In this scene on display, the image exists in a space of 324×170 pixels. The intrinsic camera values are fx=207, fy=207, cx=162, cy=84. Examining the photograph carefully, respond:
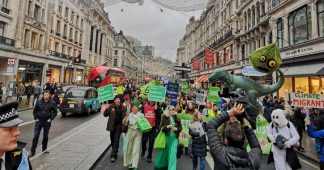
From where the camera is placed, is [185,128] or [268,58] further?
[185,128]

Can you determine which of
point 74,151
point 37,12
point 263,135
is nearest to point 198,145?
point 263,135

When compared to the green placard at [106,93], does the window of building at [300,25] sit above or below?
above

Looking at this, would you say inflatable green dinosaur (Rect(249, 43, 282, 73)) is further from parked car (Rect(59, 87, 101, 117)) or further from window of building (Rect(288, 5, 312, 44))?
window of building (Rect(288, 5, 312, 44))

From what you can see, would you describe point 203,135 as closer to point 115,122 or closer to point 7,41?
point 115,122

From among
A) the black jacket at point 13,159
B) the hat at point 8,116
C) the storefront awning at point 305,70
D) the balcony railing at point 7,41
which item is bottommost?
the black jacket at point 13,159

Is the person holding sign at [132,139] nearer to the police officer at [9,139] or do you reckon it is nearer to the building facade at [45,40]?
the police officer at [9,139]

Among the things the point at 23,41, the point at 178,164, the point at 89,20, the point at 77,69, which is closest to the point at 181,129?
the point at 178,164

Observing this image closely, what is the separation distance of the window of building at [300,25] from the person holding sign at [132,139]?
16.6m

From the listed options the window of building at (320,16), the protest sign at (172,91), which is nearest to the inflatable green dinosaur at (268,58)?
the protest sign at (172,91)

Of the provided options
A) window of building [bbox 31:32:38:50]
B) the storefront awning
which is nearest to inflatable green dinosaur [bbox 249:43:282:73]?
the storefront awning

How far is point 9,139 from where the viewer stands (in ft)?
6.16

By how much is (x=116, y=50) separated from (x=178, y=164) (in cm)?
7945

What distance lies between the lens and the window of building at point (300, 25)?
53.4 feet

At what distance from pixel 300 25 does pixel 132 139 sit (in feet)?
58.8
